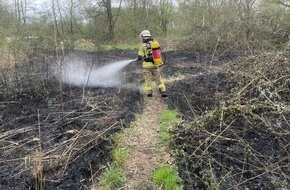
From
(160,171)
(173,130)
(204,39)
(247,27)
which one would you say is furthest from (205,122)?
(247,27)

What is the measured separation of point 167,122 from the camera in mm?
6645

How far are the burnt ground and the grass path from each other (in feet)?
0.90

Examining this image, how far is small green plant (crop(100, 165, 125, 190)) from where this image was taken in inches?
177

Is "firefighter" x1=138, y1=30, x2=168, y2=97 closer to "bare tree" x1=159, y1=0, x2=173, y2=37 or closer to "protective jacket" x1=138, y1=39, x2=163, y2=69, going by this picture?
"protective jacket" x1=138, y1=39, x2=163, y2=69

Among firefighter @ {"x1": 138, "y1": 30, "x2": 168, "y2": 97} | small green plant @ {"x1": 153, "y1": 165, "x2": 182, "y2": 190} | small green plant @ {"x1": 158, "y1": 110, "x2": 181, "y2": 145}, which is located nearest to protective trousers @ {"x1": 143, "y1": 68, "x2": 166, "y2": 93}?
firefighter @ {"x1": 138, "y1": 30, "x2": 168, "y2": 97}

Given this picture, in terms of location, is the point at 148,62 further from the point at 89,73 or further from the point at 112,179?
the point at 112,179

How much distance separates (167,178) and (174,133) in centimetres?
142

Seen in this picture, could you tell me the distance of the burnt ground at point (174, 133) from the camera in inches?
171

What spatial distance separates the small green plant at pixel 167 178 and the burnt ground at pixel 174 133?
0.38ft

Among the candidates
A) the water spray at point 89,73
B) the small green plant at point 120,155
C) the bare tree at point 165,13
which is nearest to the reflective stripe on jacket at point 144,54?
the water spray at point 89,73

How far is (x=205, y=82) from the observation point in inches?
367

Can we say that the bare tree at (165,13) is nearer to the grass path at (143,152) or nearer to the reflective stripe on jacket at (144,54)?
the reflective stripe on jacket at (144,54)

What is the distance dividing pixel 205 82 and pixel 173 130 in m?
3.83

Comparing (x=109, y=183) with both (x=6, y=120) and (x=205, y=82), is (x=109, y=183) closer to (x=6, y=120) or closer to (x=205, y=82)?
(x=6, y=120)
